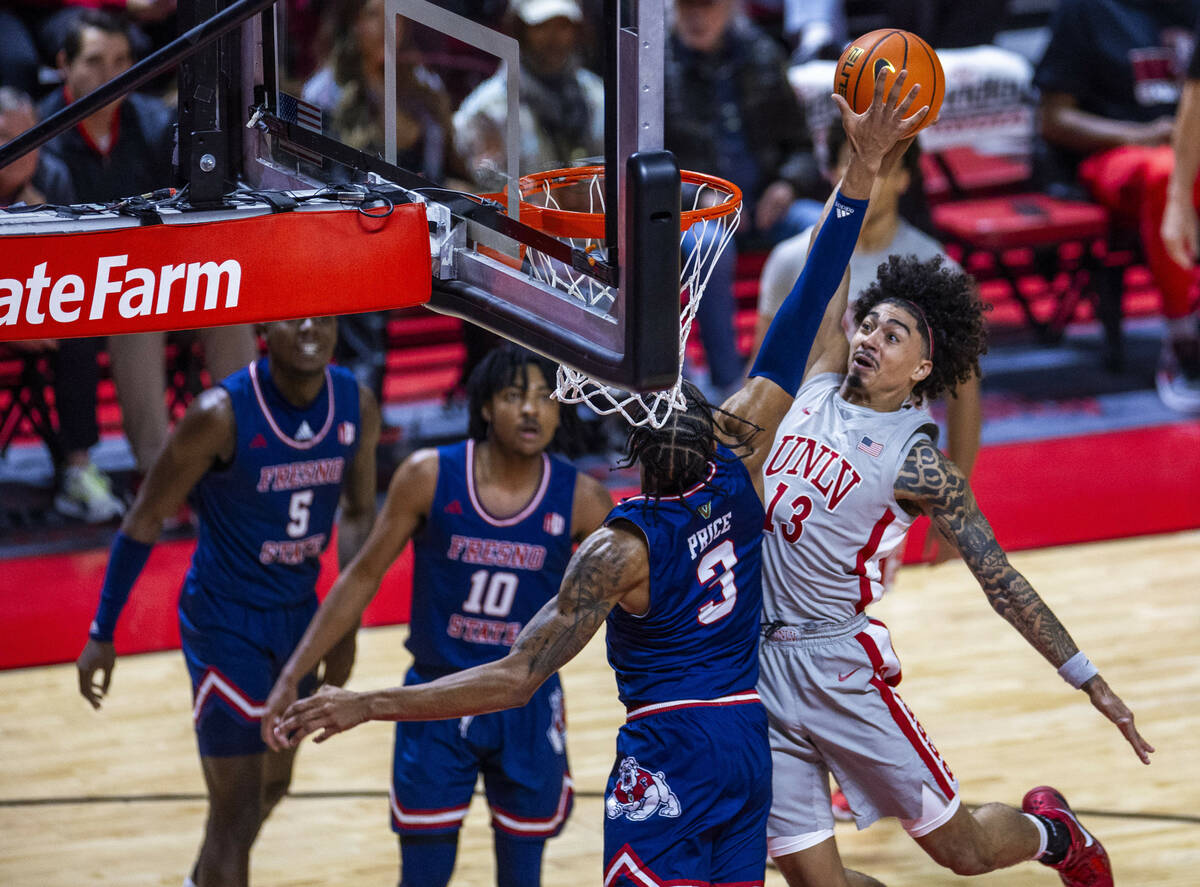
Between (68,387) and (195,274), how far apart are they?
17.7ft

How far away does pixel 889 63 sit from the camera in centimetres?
374

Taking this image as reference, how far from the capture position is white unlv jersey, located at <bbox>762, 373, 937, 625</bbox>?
4023mm

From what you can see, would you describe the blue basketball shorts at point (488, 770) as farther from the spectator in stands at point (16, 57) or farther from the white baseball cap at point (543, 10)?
the spectator in stands at point (16, 57)

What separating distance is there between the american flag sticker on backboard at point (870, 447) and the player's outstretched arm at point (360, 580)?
1.18 metres

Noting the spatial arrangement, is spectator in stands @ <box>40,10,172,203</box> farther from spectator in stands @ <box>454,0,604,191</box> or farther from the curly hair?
the curly hair

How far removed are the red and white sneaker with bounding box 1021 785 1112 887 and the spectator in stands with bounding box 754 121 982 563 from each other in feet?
3.00

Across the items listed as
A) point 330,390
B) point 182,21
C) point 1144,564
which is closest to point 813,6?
point 1144,564

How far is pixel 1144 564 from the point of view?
25.5 feet

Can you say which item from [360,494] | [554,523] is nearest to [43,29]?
[360,494]

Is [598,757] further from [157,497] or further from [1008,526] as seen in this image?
[1008,526]

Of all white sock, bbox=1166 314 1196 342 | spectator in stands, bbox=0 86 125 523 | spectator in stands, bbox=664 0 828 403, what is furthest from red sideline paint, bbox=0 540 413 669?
white sock, bbox=1166 314 1196 342

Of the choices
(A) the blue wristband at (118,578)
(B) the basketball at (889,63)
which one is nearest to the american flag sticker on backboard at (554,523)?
(A) the blue wristband at (118,578)

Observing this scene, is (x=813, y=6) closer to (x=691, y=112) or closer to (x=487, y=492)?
(x=691, y=112)

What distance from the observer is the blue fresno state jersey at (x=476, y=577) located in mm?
4477
